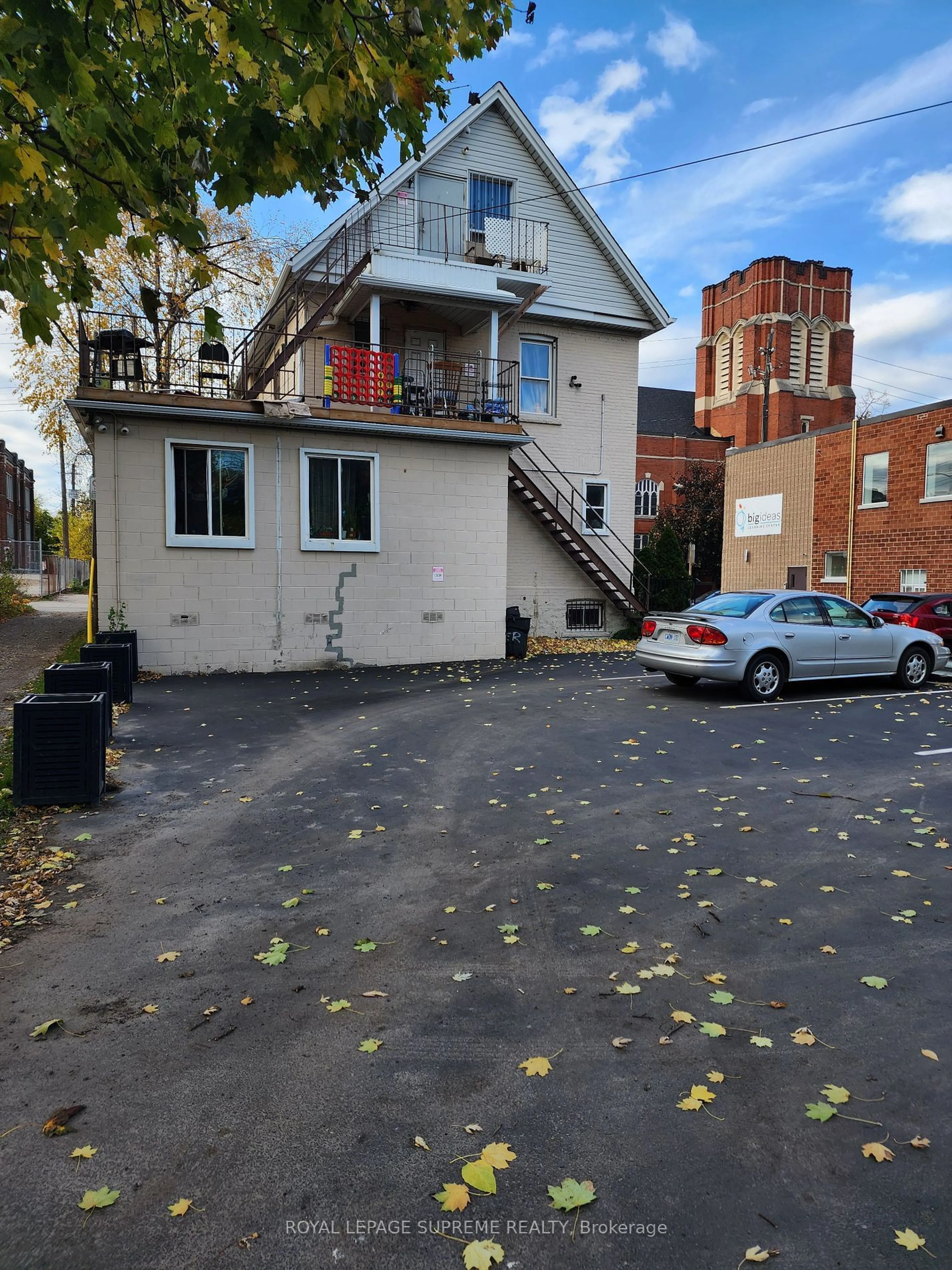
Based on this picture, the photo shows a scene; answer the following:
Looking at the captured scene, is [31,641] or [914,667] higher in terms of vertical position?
[914,667]

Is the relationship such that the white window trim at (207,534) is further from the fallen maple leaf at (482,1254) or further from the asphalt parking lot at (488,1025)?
the fallen maple leaf at (482,1254)

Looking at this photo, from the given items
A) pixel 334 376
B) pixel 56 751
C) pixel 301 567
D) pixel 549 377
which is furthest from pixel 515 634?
pixel 56 751

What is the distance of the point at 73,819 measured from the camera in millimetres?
6258

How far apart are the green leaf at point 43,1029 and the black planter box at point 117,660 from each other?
8416 mm

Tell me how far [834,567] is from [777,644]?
14987mm

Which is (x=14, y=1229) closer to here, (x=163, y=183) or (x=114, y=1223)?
(x=114, y=1223)

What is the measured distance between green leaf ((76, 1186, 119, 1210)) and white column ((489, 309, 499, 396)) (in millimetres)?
17065

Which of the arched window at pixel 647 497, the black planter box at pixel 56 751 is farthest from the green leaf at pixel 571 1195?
the arched window at pixel 647 497

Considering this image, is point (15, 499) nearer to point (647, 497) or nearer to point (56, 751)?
point (647, 497)

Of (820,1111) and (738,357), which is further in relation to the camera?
(738,357)

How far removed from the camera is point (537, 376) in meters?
22.1

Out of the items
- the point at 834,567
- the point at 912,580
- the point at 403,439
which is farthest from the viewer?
the point at 834,567

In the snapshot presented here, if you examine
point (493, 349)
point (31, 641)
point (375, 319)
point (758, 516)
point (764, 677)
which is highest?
point (375, 319)

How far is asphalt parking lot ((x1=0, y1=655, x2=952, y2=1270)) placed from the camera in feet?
7.77
